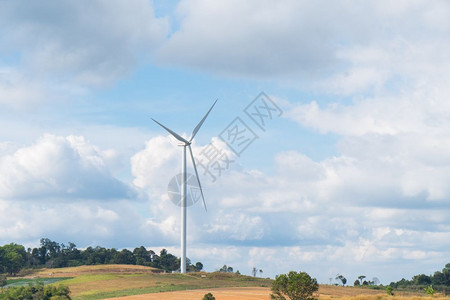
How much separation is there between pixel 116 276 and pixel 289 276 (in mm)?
76095

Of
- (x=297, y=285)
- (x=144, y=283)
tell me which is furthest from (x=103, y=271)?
(x=297, y=285)

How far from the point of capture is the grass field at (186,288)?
387ft

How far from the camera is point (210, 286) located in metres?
138

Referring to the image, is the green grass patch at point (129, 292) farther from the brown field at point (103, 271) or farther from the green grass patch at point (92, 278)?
the brown field at point (103, 271)

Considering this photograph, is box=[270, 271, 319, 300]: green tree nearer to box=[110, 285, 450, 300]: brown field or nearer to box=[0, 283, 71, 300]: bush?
box=[110, 285, 450, 300]: brown field

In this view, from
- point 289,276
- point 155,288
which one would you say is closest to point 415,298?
point 289,276

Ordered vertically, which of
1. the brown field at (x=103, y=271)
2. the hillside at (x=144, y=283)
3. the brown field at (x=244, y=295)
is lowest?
the brown field at (x=244, y=295)

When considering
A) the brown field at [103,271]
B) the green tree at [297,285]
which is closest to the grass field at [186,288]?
the brown field at [103,271]

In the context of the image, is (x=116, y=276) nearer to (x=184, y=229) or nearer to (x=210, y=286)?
(x=184, y=229)

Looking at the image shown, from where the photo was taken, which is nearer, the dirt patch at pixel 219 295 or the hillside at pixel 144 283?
the dirt patch at pixel 219 295

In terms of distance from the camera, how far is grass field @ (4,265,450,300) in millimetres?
117812

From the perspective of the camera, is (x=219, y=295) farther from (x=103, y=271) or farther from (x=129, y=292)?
(x=103, y=271)

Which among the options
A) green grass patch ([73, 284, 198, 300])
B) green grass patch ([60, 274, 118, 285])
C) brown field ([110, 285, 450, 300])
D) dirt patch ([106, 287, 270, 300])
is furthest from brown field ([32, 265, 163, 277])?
brown field ([110, 285, 450, 300])

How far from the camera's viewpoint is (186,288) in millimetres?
132500
